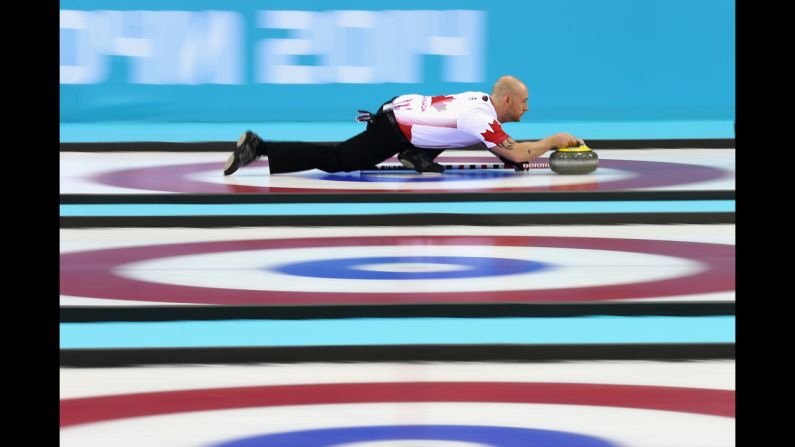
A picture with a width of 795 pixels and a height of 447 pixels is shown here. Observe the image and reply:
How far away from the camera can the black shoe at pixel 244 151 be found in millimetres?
7500

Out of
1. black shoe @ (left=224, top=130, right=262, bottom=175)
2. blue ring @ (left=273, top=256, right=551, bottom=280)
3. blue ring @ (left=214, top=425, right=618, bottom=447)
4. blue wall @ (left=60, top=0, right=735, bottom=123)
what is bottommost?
blue ring @ (left=214, top=425, right=618, bottom=447)

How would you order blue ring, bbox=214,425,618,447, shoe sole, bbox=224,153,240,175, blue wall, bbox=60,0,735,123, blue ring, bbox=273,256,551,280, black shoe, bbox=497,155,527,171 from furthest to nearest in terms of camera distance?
blue wall, bbox=60,0,735,123, black shoe, bbox=497,155,527,171, shoe sole, bbox=224,153,240,175, blue ring, bbox=273,256,551,280, blue ring, bbox=214,425,618,447

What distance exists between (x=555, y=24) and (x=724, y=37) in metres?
1.14

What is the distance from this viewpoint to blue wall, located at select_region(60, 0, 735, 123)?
10344 millimetres

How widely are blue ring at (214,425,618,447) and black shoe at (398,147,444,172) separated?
451 cm

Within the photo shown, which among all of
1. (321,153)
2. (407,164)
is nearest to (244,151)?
(321,153)

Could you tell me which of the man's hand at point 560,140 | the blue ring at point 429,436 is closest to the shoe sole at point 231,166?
the man's hand at point 560,140

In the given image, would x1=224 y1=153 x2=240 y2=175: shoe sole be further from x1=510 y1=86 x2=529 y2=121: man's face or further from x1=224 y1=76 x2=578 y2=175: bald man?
x1=510 y1=86 x2=529 y2=121: man's face

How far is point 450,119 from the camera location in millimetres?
7223

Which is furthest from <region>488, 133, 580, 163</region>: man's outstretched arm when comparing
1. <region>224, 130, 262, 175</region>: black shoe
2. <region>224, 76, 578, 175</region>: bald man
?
<region>224, 130, 262, 175</region>: black shoe

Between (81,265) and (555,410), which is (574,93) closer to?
(81,265)

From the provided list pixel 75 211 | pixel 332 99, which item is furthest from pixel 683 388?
pixel 332 99

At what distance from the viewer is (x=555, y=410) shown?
346cm

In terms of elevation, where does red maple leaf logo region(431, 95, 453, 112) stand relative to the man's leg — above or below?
above
